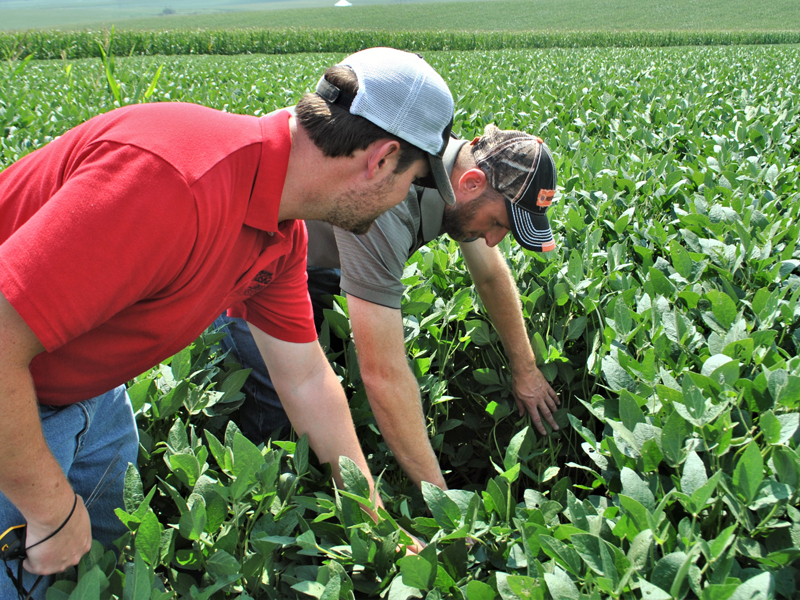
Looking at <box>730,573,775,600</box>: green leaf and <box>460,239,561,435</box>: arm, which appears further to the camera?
<box>460,239,561,435</box>: arm

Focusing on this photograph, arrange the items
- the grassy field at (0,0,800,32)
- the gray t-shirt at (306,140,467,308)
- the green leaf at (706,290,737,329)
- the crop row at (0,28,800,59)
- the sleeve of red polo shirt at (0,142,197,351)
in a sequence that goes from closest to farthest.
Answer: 1. the sleeve of red polo shirt at (0,142,197,351)
2. the green leaf at (706,290,737,329)
3. the gray t-shirt at (306,140,467,308)
4. the crop row at (0,28,800,59)
5. the grassy field at (0,0,800,32)

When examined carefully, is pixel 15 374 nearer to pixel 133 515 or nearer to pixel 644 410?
pixel 133 515

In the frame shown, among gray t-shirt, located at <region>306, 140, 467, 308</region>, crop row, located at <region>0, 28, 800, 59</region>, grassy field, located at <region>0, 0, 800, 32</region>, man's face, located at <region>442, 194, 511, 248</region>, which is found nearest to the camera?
gray t-shirt, located at <region>306, 140, 467, 308</region>

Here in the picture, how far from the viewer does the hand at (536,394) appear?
2422 millimetres

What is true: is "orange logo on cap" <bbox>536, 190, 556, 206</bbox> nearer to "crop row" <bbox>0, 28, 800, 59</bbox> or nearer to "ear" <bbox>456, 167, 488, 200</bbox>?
"ear" <bbox>456, 167, 488, 200</bbox>

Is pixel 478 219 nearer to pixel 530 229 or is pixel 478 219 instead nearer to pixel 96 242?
pixel 530 229

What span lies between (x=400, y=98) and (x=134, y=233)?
0.77 metres

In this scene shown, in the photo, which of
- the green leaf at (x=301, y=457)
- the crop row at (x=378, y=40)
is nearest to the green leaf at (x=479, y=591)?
the green leaf at (x=301, y=457)

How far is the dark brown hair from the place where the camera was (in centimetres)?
150

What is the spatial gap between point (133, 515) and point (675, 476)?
1.29m

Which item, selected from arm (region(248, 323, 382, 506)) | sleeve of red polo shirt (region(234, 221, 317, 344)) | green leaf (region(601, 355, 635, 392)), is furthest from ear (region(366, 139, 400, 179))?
green leaf (region(601, 355, 635, 392))

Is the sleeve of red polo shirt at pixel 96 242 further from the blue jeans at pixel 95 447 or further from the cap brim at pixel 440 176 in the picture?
the cap brim at pixel 440 176

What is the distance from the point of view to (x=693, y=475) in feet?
4.29

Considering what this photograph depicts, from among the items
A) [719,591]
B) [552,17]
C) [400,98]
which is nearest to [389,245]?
[400,98]
